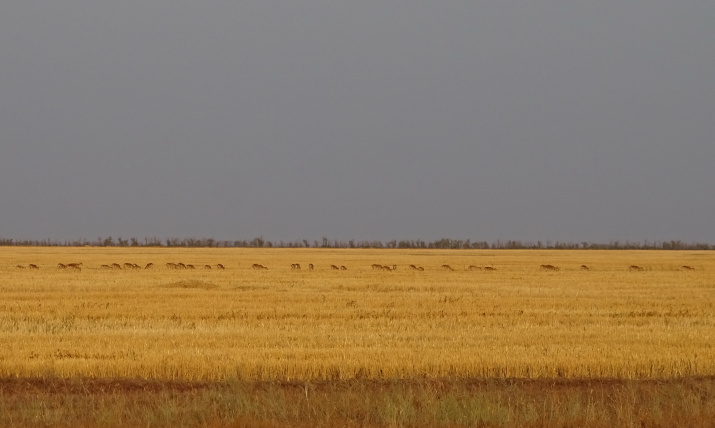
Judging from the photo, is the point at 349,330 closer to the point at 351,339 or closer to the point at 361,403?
the point at 351,339

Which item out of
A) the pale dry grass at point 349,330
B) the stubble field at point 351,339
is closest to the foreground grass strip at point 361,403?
the stubble field at point 351,339

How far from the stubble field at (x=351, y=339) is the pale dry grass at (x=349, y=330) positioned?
42 millimetres

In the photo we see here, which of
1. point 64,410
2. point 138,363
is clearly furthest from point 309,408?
point 138,363

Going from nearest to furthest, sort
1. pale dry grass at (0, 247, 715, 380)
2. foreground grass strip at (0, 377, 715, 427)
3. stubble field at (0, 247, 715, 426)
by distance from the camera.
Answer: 1. foreground grass strip at (0, 377, 715, 427)
2. stubble field at (0, 247, 715, 426)
3. pale dry grass at (0, 247, 715, 380)

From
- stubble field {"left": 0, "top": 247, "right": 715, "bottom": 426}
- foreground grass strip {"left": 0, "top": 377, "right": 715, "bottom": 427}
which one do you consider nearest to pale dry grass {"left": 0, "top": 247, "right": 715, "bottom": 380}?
stubble field {"left": 0, "top": 247, "right": 715, "bottom": 426}

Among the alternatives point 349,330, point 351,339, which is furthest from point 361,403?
point 349,330

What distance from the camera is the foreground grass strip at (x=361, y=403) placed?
9891 mm

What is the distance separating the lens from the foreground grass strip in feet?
32.4

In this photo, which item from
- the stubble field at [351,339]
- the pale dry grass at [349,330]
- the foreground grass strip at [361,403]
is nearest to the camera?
the foreground grass strip at [361,403]

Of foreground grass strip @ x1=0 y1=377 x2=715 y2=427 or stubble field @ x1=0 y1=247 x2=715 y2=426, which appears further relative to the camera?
stubble field @ x1=0 y1=247 x2=715 y2=426

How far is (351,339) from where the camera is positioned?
58.6ft

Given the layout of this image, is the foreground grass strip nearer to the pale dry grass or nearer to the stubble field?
the stubble field

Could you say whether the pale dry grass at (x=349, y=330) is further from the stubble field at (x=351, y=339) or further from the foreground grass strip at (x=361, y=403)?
the foreground grass strip at (x=361, y=403)

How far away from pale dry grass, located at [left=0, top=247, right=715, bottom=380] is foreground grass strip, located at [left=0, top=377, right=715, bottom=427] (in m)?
1.25
